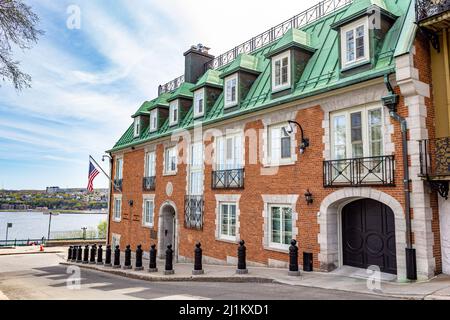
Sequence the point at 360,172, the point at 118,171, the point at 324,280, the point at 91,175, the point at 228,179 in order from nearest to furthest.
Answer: the point at 324,280 < the point at 360,172 < the point at 228,179 < the point at 91,175 < the point at 118,171

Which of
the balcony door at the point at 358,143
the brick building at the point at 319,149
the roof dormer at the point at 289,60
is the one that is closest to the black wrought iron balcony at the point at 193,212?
the brick building at the point at 319,149

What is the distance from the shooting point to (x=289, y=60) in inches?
528

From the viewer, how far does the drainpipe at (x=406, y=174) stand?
9016 millimetres

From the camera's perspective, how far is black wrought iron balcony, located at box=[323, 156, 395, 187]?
387 inches

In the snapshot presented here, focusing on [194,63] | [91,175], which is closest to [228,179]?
[194,63]

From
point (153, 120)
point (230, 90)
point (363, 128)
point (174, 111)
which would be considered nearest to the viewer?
point (363, 128)

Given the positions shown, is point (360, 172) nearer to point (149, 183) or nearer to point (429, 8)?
point (429, 8)

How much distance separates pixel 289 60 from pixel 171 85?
13701 mm

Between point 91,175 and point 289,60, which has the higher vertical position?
point 289,60

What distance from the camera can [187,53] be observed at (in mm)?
22859

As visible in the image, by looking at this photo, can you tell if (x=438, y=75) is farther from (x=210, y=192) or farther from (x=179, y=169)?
(x=179, y=169)

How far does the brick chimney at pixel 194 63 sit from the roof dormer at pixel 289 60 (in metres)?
9.45
